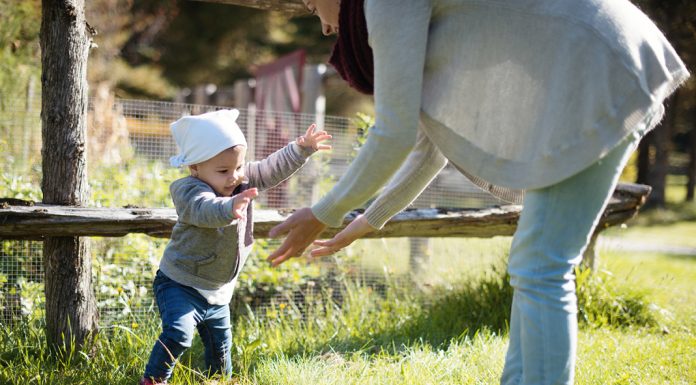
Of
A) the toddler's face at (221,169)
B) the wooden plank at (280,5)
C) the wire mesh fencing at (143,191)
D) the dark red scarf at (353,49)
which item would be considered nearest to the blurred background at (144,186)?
the wire mesh fencing at (143,191)

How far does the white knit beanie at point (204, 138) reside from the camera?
2.67 metres

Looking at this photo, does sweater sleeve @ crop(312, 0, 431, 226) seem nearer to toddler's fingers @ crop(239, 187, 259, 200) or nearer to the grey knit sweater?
toddler's fingers @ crop(239, 187, 259, 200)

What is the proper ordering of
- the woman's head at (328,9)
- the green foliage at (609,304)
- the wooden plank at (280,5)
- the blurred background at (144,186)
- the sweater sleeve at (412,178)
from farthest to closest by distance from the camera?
the green foliage at (609,304) < the blurred background at (144,186) < the wooden plank at (280,5) < the sweater sleeve at (412,178) < the woman's head at (328,9)

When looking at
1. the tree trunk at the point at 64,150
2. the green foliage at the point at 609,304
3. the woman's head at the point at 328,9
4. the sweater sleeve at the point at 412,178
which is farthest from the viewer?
the green foliage at the point at 609,304

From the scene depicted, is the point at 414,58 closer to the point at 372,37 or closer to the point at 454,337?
the point at 372,37

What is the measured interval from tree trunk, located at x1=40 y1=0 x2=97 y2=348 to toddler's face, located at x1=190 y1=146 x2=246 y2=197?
2.29 feet

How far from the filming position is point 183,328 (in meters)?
2.66

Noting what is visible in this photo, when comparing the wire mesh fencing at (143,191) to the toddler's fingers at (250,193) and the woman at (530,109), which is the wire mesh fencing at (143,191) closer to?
the toddler's fingers at (250,193)

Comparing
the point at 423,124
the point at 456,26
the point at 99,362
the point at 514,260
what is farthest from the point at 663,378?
the point at 99,362

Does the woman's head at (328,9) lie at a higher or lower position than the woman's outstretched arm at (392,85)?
higher

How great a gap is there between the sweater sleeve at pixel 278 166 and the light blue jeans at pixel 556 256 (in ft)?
4.27

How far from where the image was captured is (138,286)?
149 inches

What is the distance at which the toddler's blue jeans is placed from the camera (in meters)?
2.66

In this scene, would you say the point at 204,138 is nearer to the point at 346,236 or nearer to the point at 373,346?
the point at 346,236
